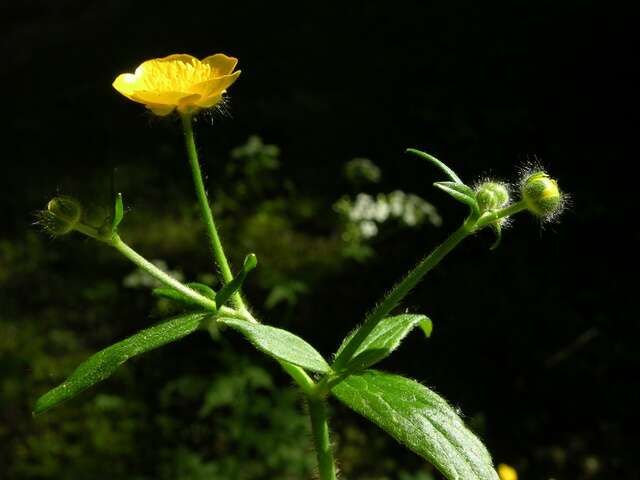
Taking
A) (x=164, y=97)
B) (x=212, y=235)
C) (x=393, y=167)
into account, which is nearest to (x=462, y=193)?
(x=212, y=235)

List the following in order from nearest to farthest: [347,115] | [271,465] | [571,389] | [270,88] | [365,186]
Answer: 1. [271,465]
2. [571,389]
3. [365,186]
4. [347,115]
5. [270,88]

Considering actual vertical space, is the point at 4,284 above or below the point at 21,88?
below

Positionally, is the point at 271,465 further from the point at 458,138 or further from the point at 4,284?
the point at 458,138

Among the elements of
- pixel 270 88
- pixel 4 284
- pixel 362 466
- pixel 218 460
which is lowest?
pixel 4 284

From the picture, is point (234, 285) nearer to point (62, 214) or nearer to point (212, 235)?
point (212, 235)

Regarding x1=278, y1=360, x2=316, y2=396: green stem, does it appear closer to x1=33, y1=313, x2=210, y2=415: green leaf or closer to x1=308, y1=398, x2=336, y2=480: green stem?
x1=308, y1=398, x2=336, y2=480: green stem

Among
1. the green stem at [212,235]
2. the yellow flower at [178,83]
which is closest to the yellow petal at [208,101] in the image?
the yellow flower at [178,83]

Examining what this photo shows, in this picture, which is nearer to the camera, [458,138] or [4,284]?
[4,284]

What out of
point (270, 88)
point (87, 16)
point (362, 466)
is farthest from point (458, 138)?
point (87, 16)
